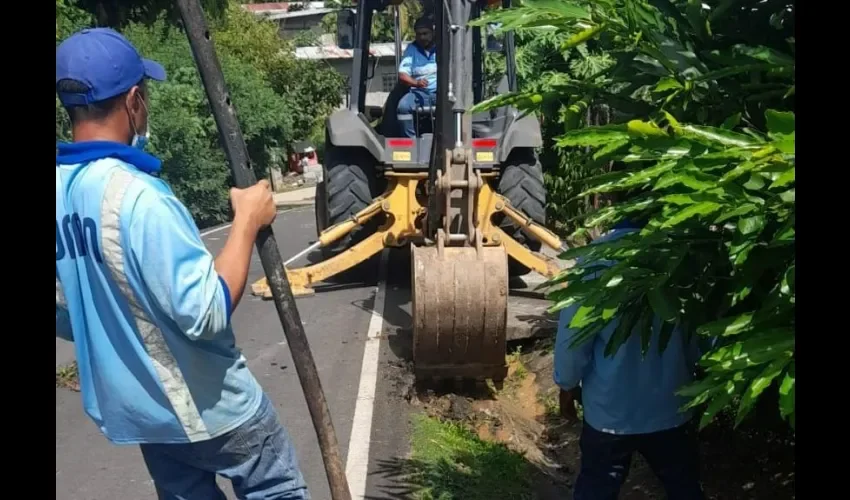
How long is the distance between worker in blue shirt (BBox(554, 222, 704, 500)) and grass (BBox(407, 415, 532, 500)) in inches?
40.2

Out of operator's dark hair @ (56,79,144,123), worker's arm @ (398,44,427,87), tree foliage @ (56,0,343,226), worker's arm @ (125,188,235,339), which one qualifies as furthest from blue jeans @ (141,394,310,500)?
tree foliage @ (56,0,343,226)

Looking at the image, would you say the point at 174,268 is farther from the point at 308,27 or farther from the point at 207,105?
the point at 308,27

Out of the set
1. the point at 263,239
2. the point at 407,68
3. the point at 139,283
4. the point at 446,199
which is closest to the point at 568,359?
the point at 263,239

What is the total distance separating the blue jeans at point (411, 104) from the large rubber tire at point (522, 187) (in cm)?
92

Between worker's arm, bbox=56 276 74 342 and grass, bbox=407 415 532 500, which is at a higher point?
worker's arm, bbox=56 276 74 342

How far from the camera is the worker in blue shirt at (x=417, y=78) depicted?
27.9 ft

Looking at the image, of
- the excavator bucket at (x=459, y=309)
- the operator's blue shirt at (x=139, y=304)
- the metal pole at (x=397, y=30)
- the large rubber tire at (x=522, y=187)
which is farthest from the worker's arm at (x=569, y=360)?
the metal pole at (x=397, y=30)

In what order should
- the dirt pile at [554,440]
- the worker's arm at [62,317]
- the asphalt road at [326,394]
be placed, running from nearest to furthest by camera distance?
the worker's arm at [62,317] → the dirt pile at [554,440] → the asphalt road at [326,394]

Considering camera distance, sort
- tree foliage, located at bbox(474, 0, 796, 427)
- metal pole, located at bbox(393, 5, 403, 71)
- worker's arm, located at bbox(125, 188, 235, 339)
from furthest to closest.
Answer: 1. metal pole, located at bbox(393, 5, 403, 71)
2. worker's arm, located at bbox(125, 188, 235, 339)
3. tree foliage, located at bbox(474, 0, 796, 427)

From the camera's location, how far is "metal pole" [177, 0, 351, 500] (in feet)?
8.45

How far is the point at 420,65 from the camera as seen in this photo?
856 centimetres

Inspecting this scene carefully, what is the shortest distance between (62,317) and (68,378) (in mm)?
4016

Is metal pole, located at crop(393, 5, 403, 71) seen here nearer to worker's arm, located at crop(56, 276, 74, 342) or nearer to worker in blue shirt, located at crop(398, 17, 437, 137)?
worker in blue shirt, located at crop(398, 17, 437, 137)

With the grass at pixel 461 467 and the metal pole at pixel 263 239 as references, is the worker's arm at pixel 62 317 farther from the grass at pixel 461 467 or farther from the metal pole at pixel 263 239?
the grass at pixel 461 467
